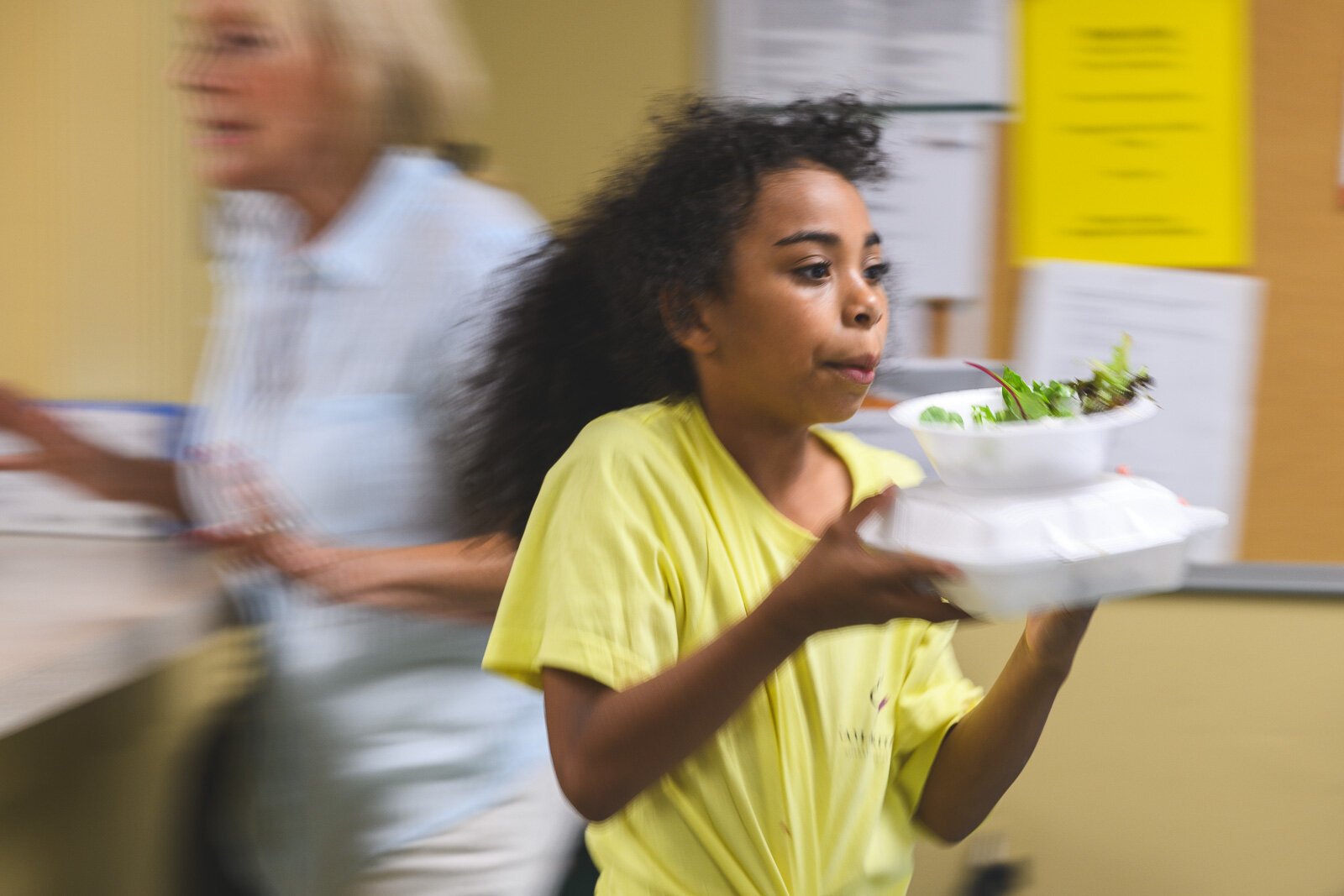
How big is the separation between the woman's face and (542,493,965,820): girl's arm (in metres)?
0.63

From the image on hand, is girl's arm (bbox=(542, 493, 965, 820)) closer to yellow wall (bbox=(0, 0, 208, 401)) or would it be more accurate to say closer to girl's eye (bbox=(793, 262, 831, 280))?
girl's eye (bbox=(793, 262, 831, 280))

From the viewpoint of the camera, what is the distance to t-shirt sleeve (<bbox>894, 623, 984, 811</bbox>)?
82 cm

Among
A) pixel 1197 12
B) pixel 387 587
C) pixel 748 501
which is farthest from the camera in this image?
pixel 1197 12

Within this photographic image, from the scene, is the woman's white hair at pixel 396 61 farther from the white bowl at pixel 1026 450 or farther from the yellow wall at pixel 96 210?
the white bowl at pixel 1026 450

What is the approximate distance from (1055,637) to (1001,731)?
0.08 metres

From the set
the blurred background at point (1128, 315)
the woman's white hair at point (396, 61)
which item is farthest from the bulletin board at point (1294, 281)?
the woman's white hair at point (396, 61)

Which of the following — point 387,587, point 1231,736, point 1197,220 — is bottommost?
point 1231,736

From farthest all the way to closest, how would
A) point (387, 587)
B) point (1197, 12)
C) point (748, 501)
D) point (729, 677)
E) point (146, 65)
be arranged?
point (146, 65) < point (1197, 12) < point (387, 587) < point (748, 501) < point (729, 677)

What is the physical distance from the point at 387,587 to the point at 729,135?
492mm

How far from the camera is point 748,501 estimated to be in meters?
0.76

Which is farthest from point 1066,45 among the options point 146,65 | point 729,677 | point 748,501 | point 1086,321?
point 146,65

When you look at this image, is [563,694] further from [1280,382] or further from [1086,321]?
[1280,382]

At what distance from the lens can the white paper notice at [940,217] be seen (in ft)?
4.48

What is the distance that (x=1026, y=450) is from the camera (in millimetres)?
608
